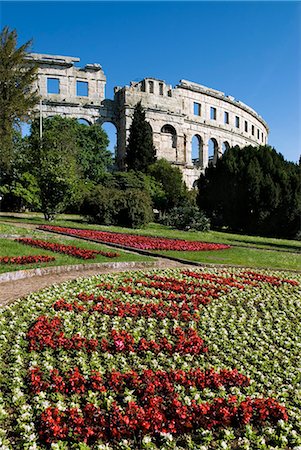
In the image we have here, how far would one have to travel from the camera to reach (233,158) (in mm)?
40875

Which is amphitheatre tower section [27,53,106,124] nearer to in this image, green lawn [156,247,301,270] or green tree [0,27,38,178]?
green tree [0,27,38,178]

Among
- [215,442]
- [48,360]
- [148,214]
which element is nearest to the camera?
[215,442]

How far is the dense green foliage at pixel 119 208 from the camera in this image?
2883 cm

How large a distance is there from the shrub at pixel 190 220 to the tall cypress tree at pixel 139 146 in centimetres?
1834

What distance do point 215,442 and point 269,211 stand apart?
1341 inches

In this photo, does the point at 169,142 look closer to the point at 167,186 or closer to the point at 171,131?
the point at 171,131

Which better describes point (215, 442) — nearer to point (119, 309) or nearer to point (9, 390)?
point (9, 390)

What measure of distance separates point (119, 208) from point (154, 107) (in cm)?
3493

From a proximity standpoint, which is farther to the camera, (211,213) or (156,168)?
(156,168)

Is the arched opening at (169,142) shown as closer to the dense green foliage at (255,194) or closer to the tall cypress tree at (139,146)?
the tall cypress tree at (139,146)

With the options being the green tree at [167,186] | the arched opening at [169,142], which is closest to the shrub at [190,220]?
the green tree at [167,186]

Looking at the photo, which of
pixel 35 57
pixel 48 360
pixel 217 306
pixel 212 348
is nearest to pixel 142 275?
pixel 217 306

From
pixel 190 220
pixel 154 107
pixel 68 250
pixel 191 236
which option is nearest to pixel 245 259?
pixel 68 250

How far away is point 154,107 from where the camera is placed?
5997 cm
